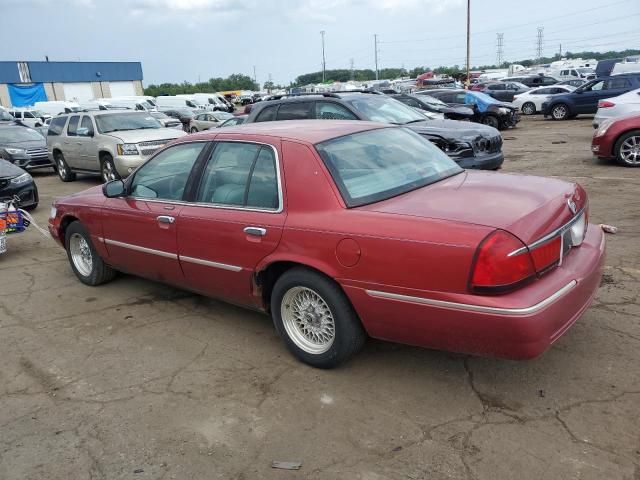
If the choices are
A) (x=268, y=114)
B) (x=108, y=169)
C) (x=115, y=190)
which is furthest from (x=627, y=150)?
(x=108, y=169)

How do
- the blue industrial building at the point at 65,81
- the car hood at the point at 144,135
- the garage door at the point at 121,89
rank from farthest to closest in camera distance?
1. the garage door at the point at 121,89
2. the blue industrial building at the point at 65,81
3. the car hood at the point at 144,135

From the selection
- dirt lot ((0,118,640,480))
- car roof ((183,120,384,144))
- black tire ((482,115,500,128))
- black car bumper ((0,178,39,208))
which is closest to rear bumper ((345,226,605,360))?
dirt lot ((0,118,640,480))

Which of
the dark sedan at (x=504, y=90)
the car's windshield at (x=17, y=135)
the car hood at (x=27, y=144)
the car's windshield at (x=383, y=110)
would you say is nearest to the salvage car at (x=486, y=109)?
the dark sedan at (x=504, y=90)

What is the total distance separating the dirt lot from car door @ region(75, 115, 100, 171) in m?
8.36

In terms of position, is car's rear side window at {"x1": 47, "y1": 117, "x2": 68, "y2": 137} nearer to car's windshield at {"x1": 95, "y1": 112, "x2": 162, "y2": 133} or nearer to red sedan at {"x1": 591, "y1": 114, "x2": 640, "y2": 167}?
car's windshield at {"x1": 95, "y1": 112, "x2": 162, "y2": 133}

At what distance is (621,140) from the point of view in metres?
10.3

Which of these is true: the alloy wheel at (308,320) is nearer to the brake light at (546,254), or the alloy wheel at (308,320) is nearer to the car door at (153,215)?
the car door at (153,215)

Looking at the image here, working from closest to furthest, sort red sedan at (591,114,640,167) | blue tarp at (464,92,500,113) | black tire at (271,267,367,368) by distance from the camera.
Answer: black tire at (271,267,367,368)
red sedan at (591,114,640,167)
blue tarp at (464,92,500,113)

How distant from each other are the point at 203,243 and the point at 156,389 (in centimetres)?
107

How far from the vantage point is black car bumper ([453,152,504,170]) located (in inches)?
322

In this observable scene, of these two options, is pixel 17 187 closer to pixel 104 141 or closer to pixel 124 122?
pixel 104 141

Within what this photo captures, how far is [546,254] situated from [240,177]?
2113mm

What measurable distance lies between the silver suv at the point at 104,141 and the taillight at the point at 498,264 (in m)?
9.93

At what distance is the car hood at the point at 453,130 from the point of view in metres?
8.53
